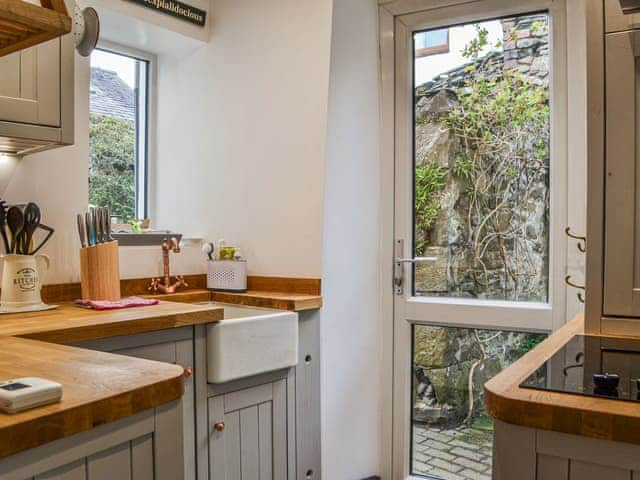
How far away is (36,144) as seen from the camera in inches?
75.4

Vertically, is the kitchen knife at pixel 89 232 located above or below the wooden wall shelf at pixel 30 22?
below

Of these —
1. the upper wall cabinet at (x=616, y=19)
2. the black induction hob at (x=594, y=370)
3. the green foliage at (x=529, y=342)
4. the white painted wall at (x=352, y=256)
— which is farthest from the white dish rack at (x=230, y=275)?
the upper wall cabinet at (x=616, y=19)

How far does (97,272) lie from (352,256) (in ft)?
3.70

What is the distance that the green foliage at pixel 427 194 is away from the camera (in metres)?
2.86

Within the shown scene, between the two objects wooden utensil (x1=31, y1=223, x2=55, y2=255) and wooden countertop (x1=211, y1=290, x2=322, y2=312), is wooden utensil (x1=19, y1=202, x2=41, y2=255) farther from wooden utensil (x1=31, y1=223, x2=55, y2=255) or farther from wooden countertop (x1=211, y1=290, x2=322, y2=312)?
wooden countertop (x1=211, y1=290, x2=322, y2=312)

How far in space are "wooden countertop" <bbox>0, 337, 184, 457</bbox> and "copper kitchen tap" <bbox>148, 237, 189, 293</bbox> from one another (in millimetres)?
1245

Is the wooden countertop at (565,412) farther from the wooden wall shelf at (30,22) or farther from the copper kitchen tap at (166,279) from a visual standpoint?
the copper kitchen tap at (166,279)

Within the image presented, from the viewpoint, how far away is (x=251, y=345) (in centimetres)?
218

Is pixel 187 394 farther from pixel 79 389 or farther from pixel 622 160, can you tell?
pixel 622 160

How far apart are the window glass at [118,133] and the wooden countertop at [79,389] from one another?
5.23ft

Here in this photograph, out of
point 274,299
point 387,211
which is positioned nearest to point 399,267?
point 387,211

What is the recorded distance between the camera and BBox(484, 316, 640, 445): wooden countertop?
2.82ft

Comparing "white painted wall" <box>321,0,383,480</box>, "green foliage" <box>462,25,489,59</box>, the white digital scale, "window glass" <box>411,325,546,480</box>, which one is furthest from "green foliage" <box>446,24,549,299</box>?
the white digital scale

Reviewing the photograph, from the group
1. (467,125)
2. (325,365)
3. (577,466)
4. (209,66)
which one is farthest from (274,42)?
(577,466)
